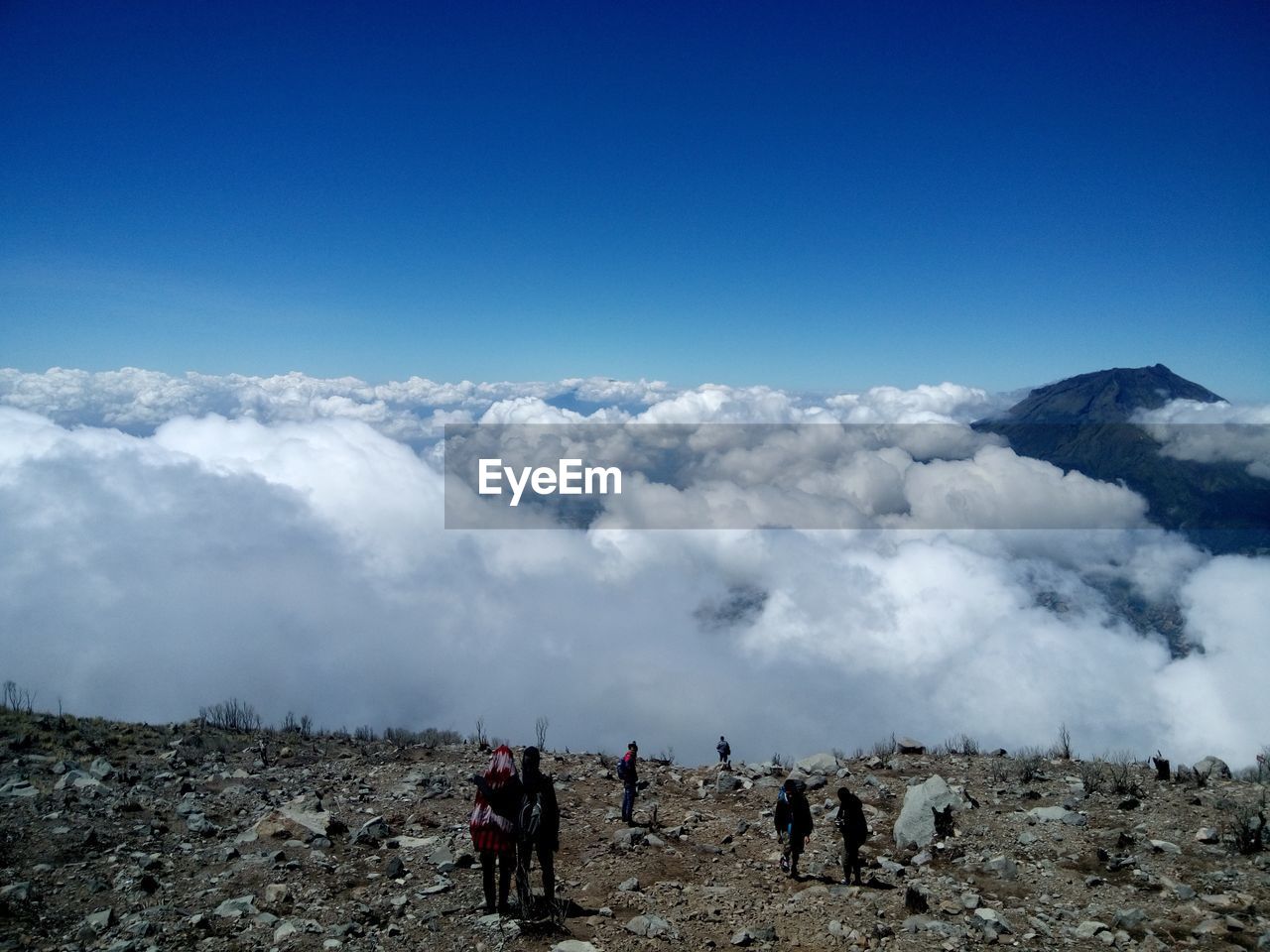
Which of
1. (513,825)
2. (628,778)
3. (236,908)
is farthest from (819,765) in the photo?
(236,908)

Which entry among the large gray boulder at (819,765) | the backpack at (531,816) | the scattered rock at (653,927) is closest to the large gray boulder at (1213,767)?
the large gray boulder at (819,765)

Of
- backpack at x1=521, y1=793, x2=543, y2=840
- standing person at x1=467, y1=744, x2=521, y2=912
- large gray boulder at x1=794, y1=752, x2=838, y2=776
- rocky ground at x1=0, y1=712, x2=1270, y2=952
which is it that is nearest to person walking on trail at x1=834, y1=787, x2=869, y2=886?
rocky ground at x1=0, y1=712, x2=1270, y2=952

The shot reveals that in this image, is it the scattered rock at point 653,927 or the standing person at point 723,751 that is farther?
the standing person at point 723,751

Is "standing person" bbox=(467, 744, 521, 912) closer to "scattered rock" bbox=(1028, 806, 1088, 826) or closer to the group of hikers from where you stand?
the group of hikers

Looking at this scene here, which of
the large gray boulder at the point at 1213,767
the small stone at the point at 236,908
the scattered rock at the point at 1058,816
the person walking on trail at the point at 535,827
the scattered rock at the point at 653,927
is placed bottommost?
the large gray boulder at the point at 1213,767

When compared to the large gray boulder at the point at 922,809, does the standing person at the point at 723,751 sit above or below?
below

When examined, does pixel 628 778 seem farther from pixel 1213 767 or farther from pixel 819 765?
pixel 1213 767

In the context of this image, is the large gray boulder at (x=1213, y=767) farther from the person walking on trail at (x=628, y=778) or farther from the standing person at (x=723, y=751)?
the person walking on trail at (x=628, y=778)


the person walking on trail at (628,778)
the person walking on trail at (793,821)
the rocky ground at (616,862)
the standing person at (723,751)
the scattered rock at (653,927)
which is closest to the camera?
the rocky ground at (616,862)
